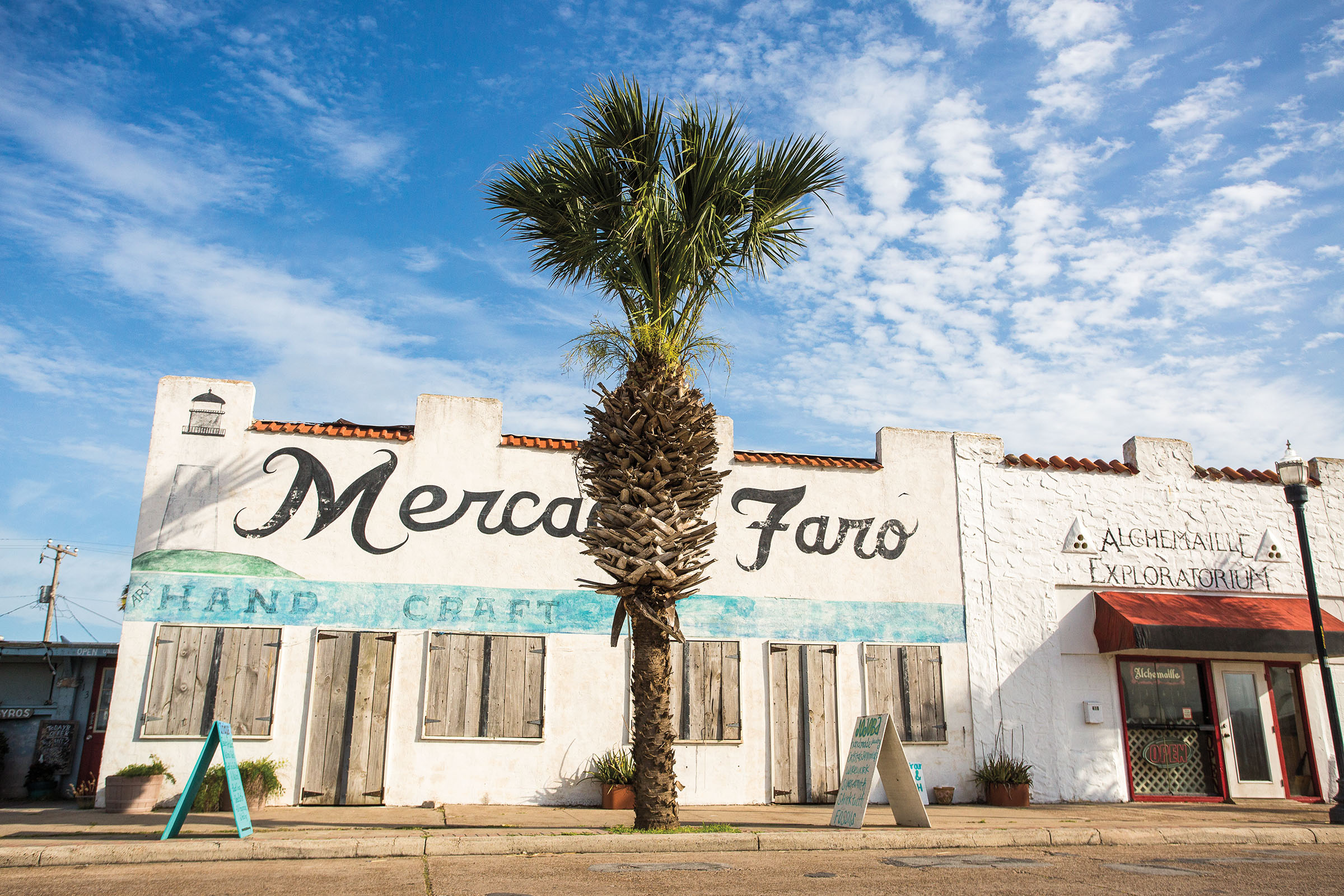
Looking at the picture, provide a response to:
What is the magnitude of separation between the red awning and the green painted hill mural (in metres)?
12.0

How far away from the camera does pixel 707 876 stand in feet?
22.9

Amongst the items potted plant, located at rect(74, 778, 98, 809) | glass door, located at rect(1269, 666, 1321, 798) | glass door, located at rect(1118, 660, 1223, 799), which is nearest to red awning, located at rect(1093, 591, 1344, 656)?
glass door, located at rect(1118, 660, 1223, 799)

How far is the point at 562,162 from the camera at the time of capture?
9.80 m

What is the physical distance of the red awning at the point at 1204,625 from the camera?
13.3 meters

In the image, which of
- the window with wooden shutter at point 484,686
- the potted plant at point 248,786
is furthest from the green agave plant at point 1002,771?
the potted plant at point 248,786

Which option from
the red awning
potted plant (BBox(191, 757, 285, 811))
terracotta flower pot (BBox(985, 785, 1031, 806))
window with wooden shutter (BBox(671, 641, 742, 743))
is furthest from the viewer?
the red awning

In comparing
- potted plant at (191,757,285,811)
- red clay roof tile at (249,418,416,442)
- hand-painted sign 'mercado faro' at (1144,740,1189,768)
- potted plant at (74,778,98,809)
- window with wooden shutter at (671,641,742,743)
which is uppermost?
red clay roof tile at (249,418,416,442)

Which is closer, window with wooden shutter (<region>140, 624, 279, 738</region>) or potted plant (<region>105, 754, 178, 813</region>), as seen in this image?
potted plant (<region>105, 754, 178, 813</region>)

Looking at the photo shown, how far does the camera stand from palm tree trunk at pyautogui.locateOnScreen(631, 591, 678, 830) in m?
8.83

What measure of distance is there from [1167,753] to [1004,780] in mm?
3050

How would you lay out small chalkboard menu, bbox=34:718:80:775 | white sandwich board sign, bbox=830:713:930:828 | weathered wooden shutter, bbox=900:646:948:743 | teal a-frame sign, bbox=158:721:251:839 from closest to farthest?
1. teal a-frame sign, bbox=158:721:251:839
2. white sandwich board sign, bbox=830:713:930:828
3. weathered wooden shutter, bbox=900:646:948:743
4. small chalkboard menu, bbox=34:718:80:775

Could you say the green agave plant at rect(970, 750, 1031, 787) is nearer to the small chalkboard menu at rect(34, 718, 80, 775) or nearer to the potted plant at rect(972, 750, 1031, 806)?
the potted plant at rect(972, 750, 1031, 806)

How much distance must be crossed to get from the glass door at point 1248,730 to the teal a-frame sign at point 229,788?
13.8 meters

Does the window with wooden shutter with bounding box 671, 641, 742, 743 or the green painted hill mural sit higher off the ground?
the green painted hill mural
